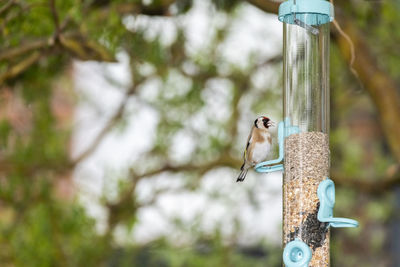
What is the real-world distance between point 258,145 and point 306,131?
33 cm

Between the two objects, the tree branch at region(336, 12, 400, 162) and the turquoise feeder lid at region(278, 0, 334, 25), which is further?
the tree branch at region(336, 12, 400, 162)

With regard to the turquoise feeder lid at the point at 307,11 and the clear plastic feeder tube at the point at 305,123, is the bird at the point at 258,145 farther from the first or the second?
the turquoise feeder lid at the point at 307,11

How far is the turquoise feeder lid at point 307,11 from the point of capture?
252 cm

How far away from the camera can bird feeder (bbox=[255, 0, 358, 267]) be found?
8.31 feet

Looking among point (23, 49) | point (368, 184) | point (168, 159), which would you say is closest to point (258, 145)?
point (23, 49)

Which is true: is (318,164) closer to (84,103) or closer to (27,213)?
(27,213)

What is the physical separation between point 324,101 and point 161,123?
3868 mm

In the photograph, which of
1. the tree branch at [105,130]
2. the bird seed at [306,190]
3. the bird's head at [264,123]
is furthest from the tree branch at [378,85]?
the tree branch at [105,130]

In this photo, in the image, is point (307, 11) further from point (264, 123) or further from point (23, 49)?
point (23, 49)

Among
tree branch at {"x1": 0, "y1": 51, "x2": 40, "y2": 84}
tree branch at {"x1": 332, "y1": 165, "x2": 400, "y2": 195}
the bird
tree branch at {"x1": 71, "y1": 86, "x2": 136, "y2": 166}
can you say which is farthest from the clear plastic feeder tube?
tree branch at {"x1": 71, "y1": 86, "x2": 136, "y2": 166}

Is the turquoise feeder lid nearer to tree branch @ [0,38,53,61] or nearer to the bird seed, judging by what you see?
the bird seed

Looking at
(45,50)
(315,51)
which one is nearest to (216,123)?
(45,50)

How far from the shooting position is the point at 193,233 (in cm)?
661

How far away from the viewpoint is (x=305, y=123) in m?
2.63
